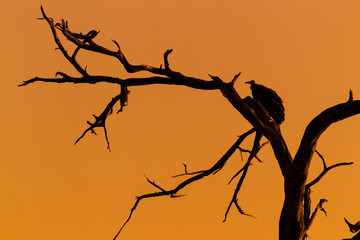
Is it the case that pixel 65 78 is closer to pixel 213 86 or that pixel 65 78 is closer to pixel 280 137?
pixel 213 86

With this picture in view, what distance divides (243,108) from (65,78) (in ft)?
6.80

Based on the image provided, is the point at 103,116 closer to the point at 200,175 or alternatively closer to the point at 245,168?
the point at 200,175

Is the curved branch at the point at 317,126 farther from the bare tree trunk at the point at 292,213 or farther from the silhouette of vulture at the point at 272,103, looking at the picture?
the silhouette of vulture at the point at 272,103

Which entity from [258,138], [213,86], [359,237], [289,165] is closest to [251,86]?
[258,138]

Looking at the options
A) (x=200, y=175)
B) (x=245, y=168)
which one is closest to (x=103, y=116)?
(x=200, y=175)

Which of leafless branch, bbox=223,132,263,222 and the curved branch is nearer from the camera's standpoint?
the curved branch

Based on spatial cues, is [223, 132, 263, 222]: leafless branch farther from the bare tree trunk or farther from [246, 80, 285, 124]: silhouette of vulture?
the bare tree trunk

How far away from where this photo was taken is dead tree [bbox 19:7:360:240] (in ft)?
15.6

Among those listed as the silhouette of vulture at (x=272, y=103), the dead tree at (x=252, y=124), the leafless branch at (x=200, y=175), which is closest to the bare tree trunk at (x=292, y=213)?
the dead tree at (x=252, y=124)

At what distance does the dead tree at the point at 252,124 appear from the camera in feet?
15.6

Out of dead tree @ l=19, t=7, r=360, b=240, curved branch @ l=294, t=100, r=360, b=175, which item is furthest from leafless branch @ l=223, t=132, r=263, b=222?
curved branch @ l=294, t=100, r=360, b=175

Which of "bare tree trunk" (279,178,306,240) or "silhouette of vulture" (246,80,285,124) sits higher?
"silhouette of vulture" (246,80,285,124)

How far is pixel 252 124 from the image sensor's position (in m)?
5.24

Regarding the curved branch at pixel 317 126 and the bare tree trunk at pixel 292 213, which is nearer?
the curved branch at pixel 317 126
